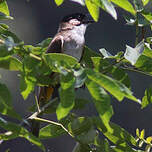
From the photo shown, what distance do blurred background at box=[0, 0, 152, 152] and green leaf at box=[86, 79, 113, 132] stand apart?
5.53 metres

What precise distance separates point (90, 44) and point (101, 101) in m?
5.99

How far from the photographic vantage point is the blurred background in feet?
23.9

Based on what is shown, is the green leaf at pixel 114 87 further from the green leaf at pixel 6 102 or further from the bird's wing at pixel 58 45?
the bird's wing at pixel 58 45

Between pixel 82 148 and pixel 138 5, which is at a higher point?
pixel 138 5

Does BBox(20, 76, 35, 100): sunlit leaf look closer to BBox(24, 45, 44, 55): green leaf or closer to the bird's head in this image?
BBox(24, 45, 44, 55): green leaf

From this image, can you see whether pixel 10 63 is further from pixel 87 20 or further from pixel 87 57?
pixel 87 20

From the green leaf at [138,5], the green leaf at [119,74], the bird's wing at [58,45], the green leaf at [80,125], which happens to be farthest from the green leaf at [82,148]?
the bird's wing at [58,45]

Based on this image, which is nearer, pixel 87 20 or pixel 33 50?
pixel 33 50

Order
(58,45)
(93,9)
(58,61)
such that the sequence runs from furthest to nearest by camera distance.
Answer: (58,45)
(93,9)
(58,61)

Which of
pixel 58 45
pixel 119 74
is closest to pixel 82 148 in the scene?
pixel 119 74

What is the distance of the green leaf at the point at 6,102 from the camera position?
1.33 metres

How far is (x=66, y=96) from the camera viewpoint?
4.19 feet

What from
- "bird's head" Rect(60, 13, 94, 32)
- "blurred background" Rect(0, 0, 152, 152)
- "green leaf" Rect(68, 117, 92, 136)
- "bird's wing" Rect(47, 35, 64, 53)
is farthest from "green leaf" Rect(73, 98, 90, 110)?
"blurred background" Rect(0, 0, 152, 152)

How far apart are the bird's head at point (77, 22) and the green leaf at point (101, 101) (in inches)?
58.9
